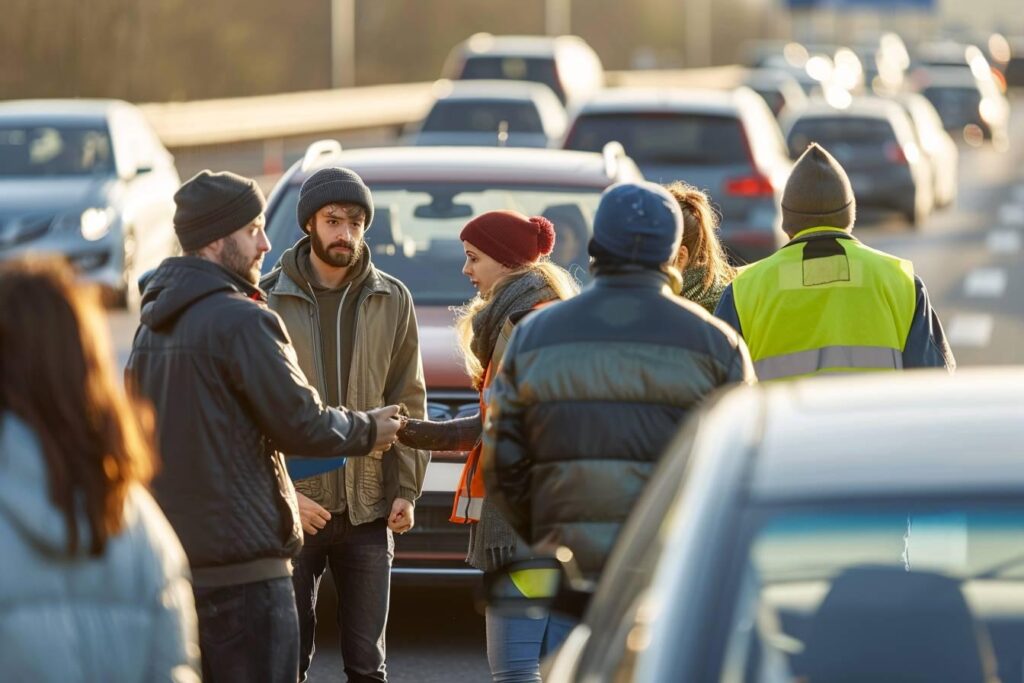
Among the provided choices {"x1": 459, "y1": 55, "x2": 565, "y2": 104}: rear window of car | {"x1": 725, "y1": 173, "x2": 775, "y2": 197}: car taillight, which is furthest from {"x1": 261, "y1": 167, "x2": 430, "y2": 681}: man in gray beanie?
{"x1": 459, "y1": 55, "x2": 565, "y2": 104}: rear window of car

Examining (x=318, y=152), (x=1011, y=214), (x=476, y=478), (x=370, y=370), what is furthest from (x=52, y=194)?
(x=1011, y=214)

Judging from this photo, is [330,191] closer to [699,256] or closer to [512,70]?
[699,256]

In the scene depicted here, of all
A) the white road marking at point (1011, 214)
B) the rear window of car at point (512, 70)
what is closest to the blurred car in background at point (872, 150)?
the white road marking at point (1011, 214)

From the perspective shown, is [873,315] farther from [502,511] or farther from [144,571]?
[144,571]

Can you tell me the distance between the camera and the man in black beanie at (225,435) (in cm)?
494

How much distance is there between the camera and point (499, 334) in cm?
573

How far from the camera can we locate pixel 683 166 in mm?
16719

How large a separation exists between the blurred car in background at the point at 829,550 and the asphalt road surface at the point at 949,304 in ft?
13.4

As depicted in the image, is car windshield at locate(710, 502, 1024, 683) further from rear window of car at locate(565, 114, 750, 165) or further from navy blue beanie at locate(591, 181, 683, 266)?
rear window of car at locate(565, 114, 750, 165)

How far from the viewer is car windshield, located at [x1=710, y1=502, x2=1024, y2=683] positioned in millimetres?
3061

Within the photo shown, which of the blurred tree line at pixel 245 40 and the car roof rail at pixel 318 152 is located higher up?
the car roof rail at pixel 318 152

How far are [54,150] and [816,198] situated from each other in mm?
13804

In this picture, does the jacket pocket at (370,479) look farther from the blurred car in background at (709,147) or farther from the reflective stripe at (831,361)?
Result: the blurred car in background at (709,147)

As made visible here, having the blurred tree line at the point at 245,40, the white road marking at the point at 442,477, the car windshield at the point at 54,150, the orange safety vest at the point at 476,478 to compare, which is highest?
the orange safety vest at the point at 476,478
